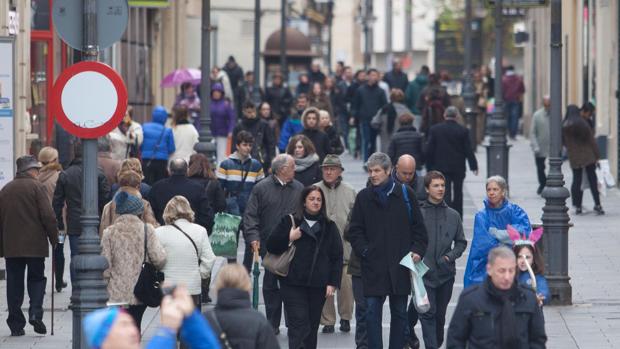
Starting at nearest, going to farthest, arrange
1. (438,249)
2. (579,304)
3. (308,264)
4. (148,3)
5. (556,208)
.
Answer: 1. (308,264)
2. (438,249)
3. (579,304)
4. (556,208)
5. (148,3)

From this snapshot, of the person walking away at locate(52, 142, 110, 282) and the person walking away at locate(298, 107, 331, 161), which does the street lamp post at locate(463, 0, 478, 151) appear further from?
the person walking away at locate(52, 142, 110, 282)

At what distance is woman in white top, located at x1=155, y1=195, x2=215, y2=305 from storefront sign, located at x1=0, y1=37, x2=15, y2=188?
446 centimetres

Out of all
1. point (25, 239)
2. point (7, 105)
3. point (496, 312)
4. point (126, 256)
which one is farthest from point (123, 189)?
point (496, 312)

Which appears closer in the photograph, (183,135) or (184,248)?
(184,248)

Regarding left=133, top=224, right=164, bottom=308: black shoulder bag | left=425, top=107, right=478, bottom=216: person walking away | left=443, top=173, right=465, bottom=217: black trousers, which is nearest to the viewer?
left=133, top=224, right=164, bottom=308: black shoulder bag

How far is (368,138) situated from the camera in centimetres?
3372

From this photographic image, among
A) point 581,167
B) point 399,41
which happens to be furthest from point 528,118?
point 399,41

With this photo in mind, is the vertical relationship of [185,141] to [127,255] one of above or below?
above

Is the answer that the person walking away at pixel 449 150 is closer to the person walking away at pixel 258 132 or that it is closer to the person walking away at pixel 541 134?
the person walking away at pixel 258 132

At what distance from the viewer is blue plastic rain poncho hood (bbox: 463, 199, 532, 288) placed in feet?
43.8

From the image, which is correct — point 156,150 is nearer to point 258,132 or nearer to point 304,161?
point 258,132

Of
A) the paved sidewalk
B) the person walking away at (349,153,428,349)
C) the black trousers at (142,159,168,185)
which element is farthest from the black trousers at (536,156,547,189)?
the person walking away at (349,153,428,349)

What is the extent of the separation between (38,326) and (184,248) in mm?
2380

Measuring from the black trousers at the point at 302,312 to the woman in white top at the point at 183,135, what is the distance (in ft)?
33.3
